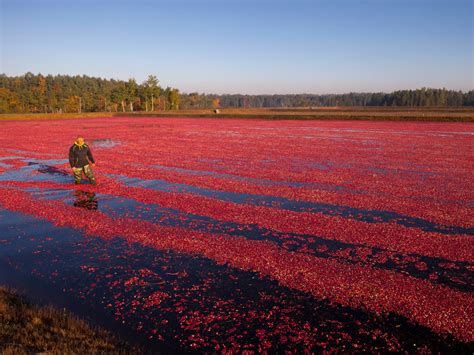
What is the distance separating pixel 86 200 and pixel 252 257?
9900mm

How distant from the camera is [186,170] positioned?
25.4 metres

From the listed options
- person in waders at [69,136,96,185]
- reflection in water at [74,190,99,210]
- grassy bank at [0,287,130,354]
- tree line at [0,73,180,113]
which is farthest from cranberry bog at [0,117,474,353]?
tree line at [0,73,180,113]

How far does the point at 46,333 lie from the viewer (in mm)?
6648

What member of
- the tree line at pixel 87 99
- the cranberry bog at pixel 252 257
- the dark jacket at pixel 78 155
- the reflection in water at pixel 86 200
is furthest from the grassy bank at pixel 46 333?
the tree line at pixel 87 99

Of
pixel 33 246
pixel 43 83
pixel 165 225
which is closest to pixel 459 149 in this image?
pixel 165 225

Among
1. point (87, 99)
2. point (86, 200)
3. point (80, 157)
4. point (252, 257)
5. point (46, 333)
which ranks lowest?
point (252, 257)

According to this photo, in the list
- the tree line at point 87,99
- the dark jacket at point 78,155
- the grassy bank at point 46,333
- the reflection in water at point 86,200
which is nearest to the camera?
the grassy bank at point 46,333

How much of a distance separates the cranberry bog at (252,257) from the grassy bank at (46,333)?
20.2 inches

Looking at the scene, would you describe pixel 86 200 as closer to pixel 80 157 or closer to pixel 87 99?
pixel 80 157

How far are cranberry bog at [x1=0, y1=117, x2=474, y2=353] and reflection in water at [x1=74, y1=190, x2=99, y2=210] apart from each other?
9 cm

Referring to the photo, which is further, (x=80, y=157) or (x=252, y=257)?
(x=80, y=157)

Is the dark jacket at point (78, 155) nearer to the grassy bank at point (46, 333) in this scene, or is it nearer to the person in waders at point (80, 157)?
the person in waders at point (80, 157)

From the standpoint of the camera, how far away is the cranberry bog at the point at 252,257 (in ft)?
24.4

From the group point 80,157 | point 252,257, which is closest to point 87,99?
point 80,157
